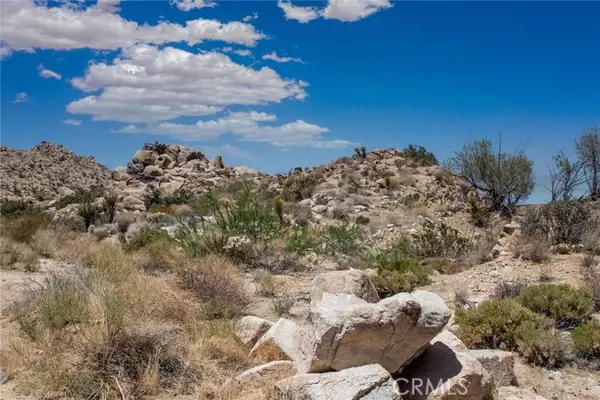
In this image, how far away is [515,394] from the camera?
228 inches

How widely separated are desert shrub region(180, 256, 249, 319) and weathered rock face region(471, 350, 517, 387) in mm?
3653

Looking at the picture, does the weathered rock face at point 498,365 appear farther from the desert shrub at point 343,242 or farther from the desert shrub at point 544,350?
the desert shrub at point 343,242

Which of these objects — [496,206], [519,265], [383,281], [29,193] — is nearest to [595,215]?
[519,265]

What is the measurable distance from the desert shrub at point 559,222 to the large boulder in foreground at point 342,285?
843 cm

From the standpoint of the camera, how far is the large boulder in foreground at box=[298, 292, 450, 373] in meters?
5.19

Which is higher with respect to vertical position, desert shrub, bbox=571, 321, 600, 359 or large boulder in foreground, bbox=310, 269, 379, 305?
large boulder in foreground, bbox=310, 269, 379, 305

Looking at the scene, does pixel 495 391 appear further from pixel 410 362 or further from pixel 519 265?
pixel 519 265

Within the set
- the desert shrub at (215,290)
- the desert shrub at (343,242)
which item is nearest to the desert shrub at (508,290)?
the desert shrub at (215,290)

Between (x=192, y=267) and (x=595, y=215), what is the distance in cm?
1111

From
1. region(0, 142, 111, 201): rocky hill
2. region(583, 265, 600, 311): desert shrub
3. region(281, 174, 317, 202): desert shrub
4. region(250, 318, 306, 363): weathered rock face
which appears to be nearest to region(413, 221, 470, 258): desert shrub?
region(583, 265, 600, 311): desert shrub

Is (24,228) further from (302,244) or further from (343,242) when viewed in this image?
(343,242)

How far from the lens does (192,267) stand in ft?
32.6

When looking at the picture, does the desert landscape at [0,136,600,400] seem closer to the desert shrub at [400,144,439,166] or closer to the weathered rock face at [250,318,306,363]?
the weathered rock face at [250,318,306,363]

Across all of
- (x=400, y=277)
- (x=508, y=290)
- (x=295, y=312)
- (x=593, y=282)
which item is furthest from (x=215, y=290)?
(x=593, y=282)
